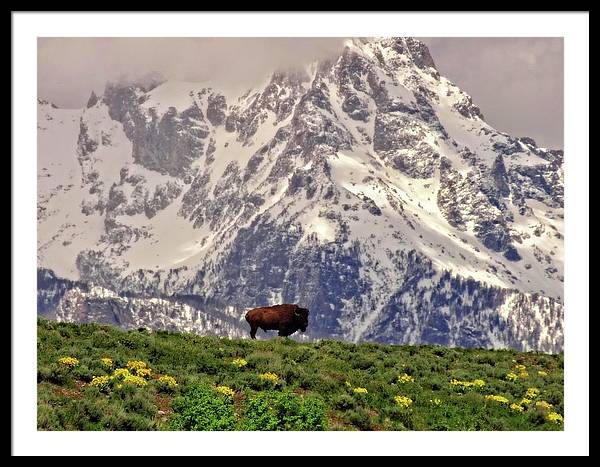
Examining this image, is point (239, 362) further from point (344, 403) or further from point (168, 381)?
point (344, 403)

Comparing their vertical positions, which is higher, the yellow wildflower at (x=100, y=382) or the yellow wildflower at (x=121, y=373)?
the yellow wildflower at (x=121, y=373)

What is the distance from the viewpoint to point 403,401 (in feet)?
109

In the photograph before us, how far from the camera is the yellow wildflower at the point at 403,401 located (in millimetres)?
33094

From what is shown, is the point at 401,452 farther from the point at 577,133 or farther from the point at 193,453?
the point at 577,133

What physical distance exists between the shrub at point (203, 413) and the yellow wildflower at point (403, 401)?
21.2 feet

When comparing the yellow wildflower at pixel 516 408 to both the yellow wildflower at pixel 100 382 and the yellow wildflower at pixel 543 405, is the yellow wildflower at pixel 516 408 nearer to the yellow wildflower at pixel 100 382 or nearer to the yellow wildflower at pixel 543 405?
Answer: the yellow wildflower at pixel 543 405

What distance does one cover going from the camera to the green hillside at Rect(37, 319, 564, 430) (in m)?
28.5

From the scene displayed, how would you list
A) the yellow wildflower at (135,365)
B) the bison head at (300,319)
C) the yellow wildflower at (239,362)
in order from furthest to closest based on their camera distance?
the bison head at (300,319), the yellow wildflower at (239,362), the yellow wildflower at (135,365)

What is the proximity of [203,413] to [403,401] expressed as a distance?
8.31m

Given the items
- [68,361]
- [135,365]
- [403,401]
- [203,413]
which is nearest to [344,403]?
[403,401]

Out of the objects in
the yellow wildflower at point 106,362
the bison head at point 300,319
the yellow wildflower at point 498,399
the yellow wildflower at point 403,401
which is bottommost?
the yellow wildflower at point 498,399

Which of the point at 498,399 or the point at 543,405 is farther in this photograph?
the point at 498,399

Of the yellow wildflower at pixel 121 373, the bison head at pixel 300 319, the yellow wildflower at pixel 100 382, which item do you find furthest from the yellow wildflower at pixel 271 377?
the bison head at pixel 300 319
